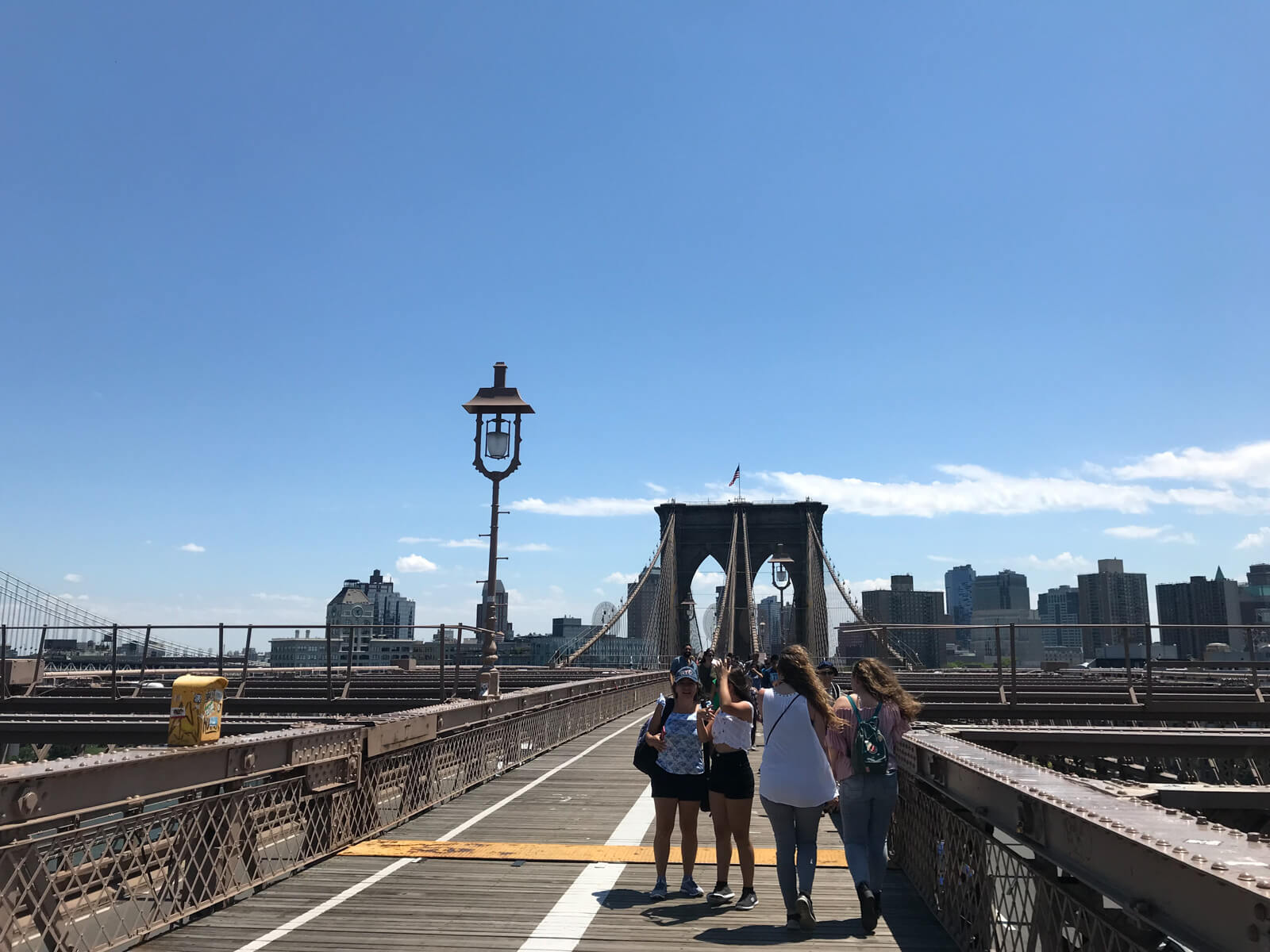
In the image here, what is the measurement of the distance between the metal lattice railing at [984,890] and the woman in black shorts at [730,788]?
1.18 m

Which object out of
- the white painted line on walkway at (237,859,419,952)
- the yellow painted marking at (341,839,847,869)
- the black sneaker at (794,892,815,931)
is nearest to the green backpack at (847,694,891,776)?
the black sneaker at (794,892,815,931)

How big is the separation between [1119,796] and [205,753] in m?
5.28

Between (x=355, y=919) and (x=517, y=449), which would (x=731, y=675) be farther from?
(x=517, y=449)

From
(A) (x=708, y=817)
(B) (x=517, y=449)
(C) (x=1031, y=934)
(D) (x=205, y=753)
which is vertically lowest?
(A) (x=708, y=817)

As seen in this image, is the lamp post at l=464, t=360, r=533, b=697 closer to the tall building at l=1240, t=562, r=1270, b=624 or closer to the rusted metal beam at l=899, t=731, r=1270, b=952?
the rusted metal beam at l=899, t=731, r=1270, b=952

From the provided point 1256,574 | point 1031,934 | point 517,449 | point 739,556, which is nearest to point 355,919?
point 1031,934

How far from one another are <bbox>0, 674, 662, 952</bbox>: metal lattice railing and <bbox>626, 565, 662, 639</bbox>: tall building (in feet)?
209

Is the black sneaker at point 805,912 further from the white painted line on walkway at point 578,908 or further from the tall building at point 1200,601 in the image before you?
the tall building at point 1200,601

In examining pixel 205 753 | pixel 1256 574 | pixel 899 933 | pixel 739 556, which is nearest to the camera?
pixel 899 933

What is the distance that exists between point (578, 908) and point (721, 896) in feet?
3.11

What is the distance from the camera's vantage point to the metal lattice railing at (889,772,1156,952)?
358 cm

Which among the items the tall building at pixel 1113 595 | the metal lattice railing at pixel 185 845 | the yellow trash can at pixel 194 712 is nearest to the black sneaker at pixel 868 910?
the metal lattice railing at pixel 185 845

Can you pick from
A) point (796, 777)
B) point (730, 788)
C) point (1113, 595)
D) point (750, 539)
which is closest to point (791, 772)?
point (796, 777)

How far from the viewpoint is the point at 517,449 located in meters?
15.2
